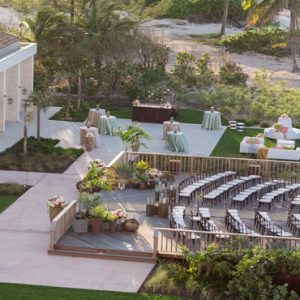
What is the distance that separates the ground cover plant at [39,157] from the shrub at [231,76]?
15.0 m

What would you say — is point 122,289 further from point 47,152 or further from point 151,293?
point 47,152

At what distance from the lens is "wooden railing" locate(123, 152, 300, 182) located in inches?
1510

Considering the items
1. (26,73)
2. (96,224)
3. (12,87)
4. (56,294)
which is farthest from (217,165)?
(26,73)

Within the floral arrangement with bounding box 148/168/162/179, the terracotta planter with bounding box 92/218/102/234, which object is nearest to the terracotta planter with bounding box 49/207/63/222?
the terracotta planter with bounding box 92/218/102/234

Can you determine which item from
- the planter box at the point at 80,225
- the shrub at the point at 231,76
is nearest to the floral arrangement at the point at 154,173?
the planter box at the point at 80,225

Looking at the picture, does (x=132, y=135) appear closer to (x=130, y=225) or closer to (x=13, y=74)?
(x=130, y=225)

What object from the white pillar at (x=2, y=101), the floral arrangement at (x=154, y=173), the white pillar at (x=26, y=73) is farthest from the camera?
the white pillar at (x=26, y=73)

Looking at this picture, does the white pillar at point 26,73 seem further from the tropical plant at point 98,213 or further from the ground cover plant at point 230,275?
the ground cover plant at point 230,275

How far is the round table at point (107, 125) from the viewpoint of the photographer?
1809 inches

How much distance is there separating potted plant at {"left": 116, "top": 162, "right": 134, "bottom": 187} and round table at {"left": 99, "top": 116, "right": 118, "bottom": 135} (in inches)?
367

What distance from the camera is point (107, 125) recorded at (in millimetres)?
45938

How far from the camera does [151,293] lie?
2745cm

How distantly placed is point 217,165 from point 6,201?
8.30 meters

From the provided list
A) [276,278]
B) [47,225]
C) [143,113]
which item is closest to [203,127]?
[143,113]
